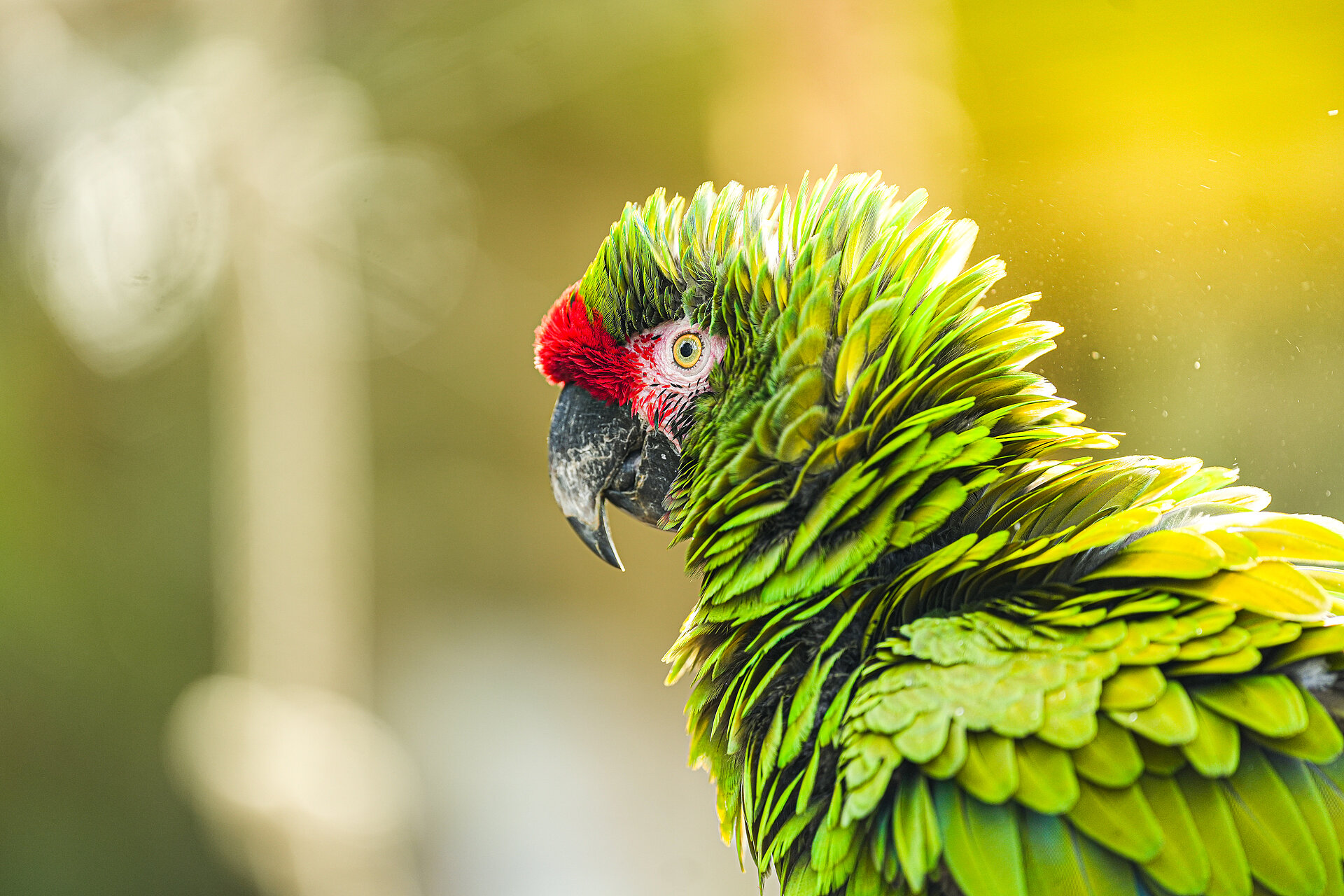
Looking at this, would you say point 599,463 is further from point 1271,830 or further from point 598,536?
point 1271,830

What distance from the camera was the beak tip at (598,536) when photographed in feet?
3.45

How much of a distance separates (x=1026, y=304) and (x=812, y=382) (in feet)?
0.74

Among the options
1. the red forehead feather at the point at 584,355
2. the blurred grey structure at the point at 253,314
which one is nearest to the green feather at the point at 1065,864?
the red forehead feather at the point at 584,355

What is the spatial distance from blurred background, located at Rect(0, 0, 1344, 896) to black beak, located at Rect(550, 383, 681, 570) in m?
1.19

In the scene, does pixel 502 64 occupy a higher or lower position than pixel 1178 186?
higher

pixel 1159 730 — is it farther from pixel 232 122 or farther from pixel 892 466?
pixel 232 122

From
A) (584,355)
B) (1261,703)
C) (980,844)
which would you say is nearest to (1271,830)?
(1261,703)

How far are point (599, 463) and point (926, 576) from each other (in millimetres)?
432

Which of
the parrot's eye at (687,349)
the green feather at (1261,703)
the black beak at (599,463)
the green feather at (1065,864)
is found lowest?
the green feather at (1065,864)

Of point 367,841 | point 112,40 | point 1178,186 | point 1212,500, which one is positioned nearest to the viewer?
point 1212,500

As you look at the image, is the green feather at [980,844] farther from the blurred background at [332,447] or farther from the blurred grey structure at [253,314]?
the blurred grey structure at [253,314]

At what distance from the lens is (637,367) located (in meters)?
0.99

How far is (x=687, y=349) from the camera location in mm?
968

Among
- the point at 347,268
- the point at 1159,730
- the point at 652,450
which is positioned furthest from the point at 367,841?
the point at 1159,730
